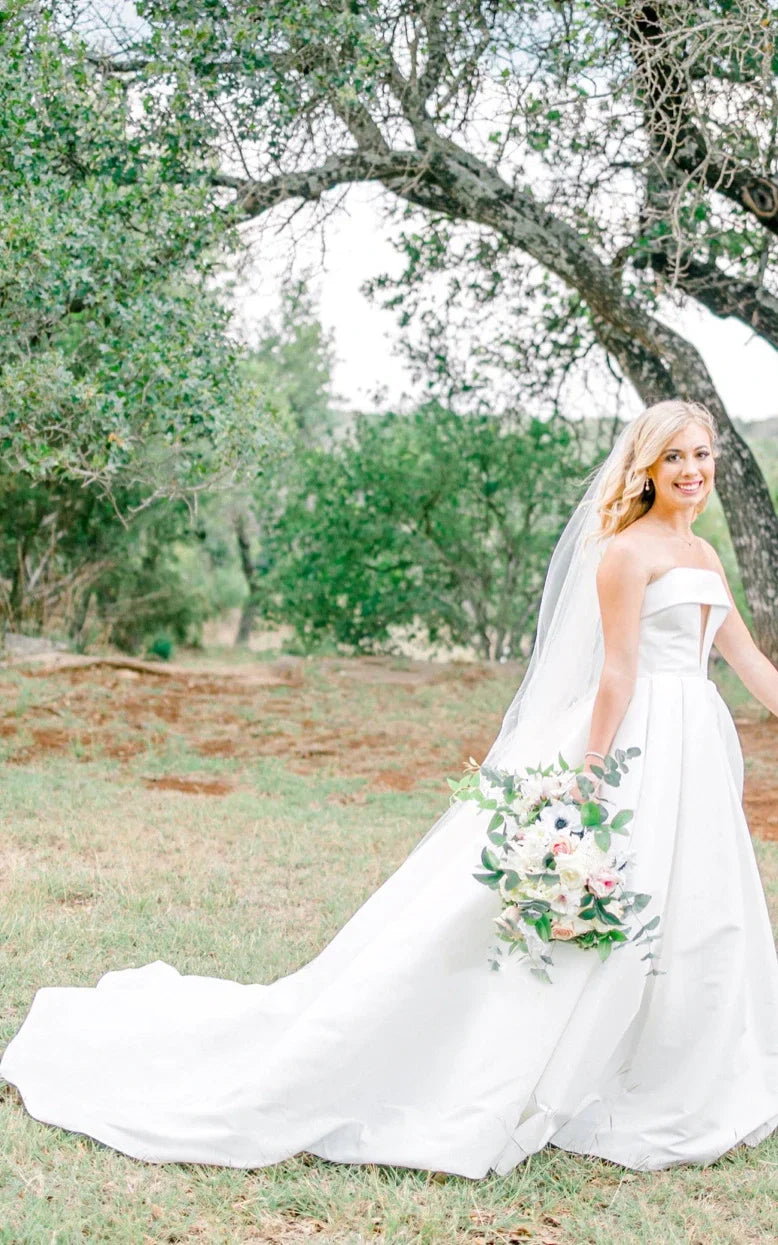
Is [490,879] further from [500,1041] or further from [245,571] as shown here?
[245,571]

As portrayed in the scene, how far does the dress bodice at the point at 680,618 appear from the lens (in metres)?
3.37

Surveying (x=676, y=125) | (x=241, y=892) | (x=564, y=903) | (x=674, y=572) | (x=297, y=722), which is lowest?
(x=241, y=892)

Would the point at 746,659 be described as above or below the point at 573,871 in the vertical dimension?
above

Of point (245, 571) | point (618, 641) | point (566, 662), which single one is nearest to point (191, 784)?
point (566, 662)

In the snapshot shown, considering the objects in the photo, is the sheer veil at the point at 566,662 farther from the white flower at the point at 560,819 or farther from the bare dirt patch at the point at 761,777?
the bare dirt patch at the point at 761,777

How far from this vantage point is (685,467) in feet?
11.2

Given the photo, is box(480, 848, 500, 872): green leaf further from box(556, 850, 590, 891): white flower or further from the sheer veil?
the sheer veil

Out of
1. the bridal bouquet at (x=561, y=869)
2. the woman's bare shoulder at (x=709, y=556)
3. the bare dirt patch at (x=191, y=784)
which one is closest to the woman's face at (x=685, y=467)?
the woman's bare shoulder at (x=709, y=556)

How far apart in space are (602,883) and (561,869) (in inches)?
4.4

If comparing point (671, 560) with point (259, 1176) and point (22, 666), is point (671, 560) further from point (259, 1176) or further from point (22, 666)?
point (22, 666)

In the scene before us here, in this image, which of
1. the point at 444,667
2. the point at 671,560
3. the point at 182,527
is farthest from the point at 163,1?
the point at 182,527

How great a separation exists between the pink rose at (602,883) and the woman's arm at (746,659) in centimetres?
85

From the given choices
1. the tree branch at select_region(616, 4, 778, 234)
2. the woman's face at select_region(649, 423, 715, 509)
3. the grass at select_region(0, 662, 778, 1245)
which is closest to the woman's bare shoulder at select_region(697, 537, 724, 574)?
the woman's face at select_region(649, 423, 715, 509)

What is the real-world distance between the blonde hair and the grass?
181 centimetres
